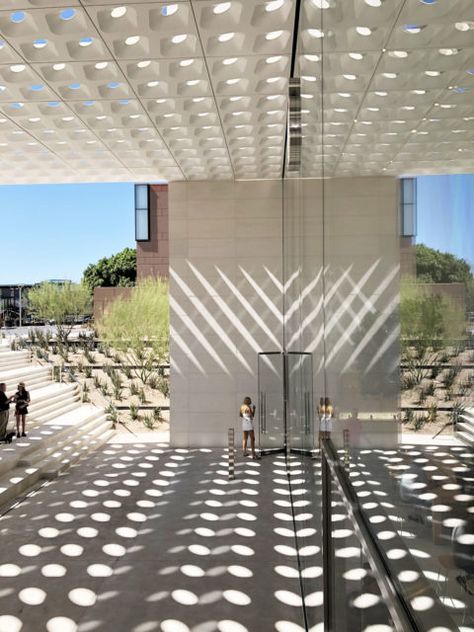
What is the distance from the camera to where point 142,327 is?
Result: 82.2 feet

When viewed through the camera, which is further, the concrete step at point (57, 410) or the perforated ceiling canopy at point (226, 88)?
the concrete step at point (57, 410)

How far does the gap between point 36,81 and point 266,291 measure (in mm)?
7271

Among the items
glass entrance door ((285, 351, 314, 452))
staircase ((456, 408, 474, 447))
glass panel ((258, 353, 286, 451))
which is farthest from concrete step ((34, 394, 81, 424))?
staircase ((456, 408, 474, 447))

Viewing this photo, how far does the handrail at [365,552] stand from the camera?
70cm

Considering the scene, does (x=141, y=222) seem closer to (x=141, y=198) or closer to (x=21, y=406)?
(x=141, y=198)

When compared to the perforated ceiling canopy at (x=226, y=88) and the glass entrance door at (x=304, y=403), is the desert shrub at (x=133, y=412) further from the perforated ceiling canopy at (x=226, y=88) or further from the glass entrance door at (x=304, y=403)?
the glass entrance door at (x=304, y=403)

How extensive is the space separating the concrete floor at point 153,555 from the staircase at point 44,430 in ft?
1.61

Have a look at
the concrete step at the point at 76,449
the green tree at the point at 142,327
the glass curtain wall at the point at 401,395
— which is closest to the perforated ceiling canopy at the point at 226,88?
the glass curtain wall at the point at 401,395

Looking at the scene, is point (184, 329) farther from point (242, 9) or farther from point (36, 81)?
point (242, 9)

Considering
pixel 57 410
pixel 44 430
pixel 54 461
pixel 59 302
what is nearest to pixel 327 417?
pixel 54 461

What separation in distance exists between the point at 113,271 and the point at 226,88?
48.3 m

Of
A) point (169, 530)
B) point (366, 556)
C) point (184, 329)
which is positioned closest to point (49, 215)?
point (184, 329)

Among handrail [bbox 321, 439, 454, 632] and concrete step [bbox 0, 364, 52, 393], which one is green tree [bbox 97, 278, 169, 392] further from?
handrail [bbox 321, 439, 454, 632]

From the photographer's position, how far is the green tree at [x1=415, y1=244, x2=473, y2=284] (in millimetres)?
426
